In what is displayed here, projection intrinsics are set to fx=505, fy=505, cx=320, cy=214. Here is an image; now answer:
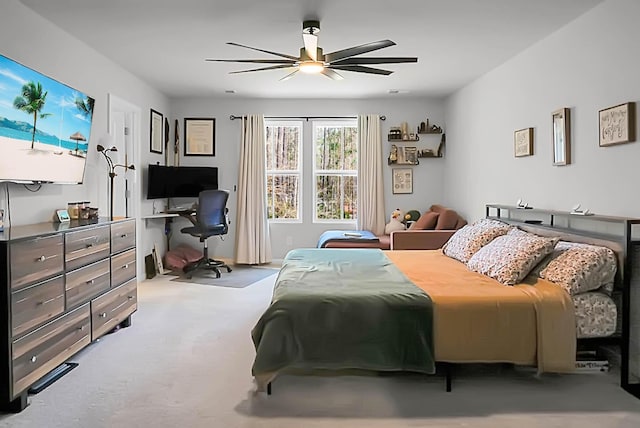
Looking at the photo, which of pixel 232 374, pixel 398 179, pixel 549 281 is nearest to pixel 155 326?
pixel 232 374

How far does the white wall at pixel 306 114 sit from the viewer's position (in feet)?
24.2

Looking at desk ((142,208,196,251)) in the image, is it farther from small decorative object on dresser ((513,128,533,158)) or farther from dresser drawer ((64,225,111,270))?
small decorative object on dresser ((513,128,533,158))

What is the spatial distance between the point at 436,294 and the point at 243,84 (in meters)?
4.34

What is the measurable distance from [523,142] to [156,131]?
4.52 metres

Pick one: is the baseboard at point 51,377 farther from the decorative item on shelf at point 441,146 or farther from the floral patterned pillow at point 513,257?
the decorative item on shelf at point 441,146

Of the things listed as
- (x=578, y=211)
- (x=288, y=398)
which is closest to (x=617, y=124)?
(x=578, y=211)

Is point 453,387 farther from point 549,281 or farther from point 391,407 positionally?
point 549,281

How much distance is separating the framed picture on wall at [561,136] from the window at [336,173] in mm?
3733

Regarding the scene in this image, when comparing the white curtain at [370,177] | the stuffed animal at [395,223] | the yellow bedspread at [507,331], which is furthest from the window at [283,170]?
the yellow bedspread at [507,331]

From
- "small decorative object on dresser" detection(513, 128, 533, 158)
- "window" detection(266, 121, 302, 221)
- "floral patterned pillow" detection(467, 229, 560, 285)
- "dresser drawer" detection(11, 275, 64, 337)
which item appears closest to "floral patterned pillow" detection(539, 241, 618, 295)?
"floral patterned pillow" detection(467, 229, 560, 285)

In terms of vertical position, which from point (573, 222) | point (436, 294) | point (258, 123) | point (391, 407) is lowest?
point (391, 407)

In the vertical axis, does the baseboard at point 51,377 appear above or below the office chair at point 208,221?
below

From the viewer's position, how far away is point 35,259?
272 cm

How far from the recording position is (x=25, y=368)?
8.59ft
